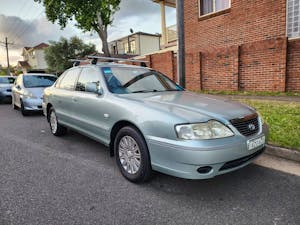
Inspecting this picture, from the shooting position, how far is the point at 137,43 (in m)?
31.0

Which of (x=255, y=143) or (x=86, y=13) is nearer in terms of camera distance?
(x=255, y=143)

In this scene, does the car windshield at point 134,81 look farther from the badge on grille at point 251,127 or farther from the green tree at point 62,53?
the green tree at point 62,53

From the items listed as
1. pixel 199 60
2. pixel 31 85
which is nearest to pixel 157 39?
pixel 199 60

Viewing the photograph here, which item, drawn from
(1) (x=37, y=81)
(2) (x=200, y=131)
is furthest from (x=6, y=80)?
(2) (x=200, y=131)

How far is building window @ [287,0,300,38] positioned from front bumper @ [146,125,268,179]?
7.86 metres

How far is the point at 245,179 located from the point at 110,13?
17.3 meters

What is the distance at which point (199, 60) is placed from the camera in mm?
10461

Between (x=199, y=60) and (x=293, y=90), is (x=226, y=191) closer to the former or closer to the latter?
(x=293, y=90)

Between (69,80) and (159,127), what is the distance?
2.93m

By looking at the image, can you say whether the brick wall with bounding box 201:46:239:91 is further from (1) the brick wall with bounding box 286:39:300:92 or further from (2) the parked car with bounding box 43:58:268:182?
(2) the parked car with bounding box 43:58:268:182

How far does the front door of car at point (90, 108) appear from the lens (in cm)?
357

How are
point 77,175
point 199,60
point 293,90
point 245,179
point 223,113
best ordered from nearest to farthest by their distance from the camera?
point 223,113 → point 245,179 → point 77,175 → point 293,90 → point 199,60

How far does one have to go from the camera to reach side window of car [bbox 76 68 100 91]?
3.93 metres

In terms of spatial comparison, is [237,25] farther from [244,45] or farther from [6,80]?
[6,80]
